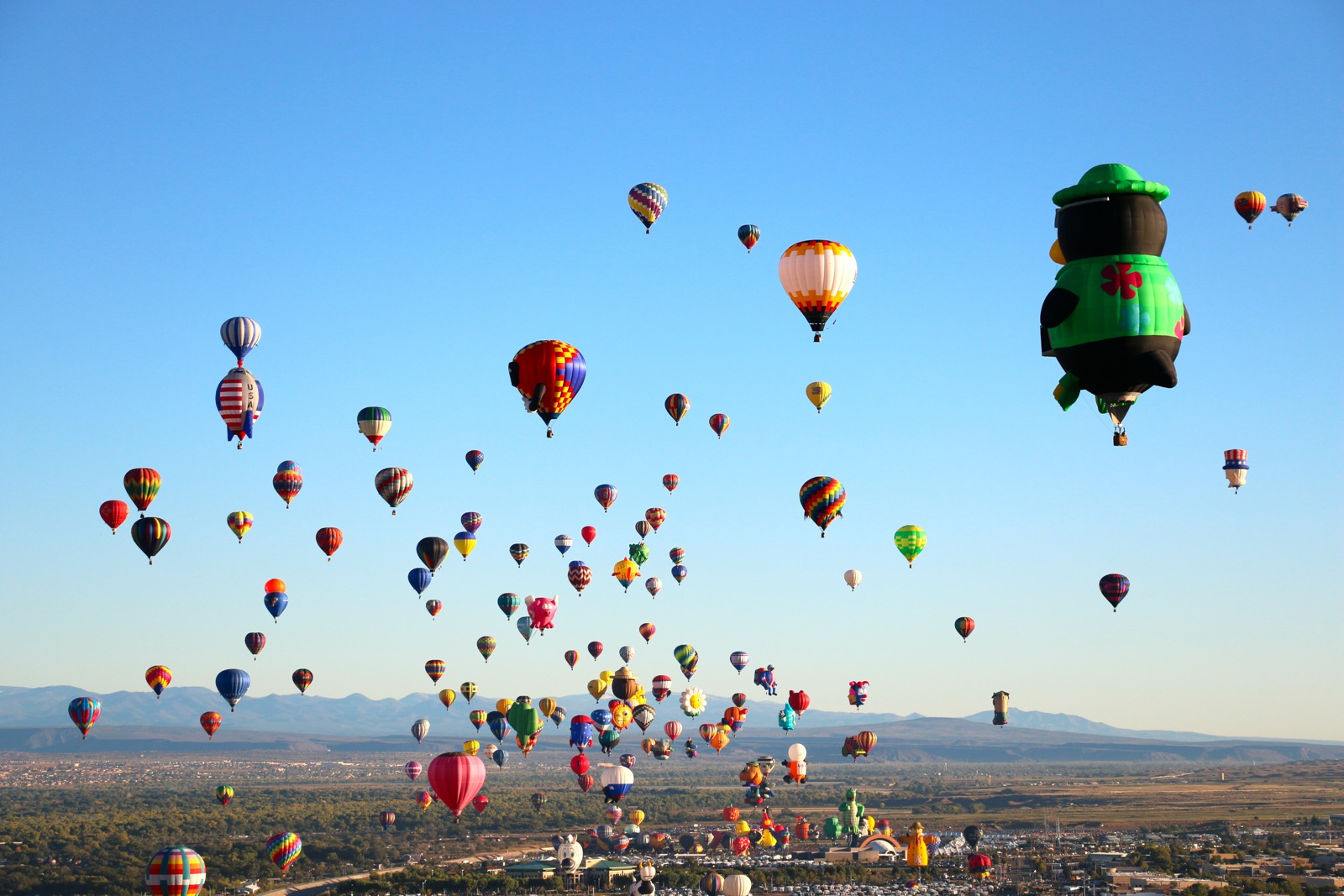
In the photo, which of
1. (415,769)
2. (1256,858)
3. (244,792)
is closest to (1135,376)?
(1256,858)

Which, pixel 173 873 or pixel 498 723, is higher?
pixel 498 723

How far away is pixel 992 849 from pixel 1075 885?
23.8 meters

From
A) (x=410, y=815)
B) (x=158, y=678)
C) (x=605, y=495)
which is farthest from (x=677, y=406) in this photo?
(x=410, y=815)

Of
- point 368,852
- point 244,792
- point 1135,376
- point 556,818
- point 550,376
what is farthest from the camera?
point 244,792

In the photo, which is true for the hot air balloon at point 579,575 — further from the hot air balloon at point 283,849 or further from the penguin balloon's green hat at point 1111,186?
the penguin balloon's green hat at point 1111,186

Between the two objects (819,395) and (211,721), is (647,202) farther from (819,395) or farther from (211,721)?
(211,721)

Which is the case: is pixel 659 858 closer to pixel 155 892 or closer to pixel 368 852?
pixel 368 852

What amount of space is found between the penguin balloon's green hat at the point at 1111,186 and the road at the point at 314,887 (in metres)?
65.8

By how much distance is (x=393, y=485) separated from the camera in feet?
202

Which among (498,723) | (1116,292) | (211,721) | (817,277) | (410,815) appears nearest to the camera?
(1116,292)

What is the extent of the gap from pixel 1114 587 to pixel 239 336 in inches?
1436

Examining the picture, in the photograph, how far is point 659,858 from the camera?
86125 mm

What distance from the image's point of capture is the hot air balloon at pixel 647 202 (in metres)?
57.6

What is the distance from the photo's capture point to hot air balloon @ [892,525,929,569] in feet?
206
